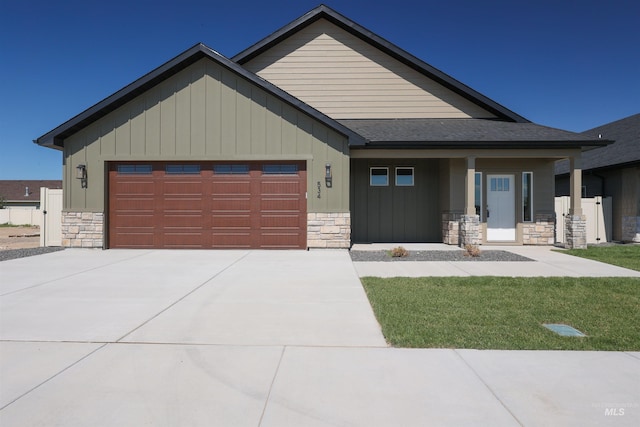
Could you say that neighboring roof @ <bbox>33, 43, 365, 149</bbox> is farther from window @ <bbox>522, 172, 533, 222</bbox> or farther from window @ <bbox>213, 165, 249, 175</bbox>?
Answer: window @ <bbox>522, 172, 533, 222</bbox>

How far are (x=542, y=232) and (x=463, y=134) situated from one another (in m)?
4.40

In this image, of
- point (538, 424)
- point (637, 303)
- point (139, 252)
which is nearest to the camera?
point (538, 424)

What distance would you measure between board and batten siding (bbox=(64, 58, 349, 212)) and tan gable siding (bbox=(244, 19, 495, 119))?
3466 millimetres

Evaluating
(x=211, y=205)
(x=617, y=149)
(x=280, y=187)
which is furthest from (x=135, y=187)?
(x=617, y=149)

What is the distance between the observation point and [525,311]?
502 centimetres

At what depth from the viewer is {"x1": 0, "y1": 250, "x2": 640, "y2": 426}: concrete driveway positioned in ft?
8.75

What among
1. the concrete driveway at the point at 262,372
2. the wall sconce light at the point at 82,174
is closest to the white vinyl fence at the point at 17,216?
the wall sconce light at the point at 82,174

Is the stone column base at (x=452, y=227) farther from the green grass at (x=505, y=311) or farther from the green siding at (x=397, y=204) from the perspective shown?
the green grass at (x=505, y=311)

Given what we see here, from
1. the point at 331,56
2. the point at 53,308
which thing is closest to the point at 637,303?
the point at 53,308

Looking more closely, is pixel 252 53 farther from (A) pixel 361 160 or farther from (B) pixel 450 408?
(B) pixel 450 408

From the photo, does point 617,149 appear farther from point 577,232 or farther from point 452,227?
point 452,227

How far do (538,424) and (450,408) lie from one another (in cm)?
56

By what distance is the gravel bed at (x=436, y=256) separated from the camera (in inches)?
383

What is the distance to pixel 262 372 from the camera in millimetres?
3301
